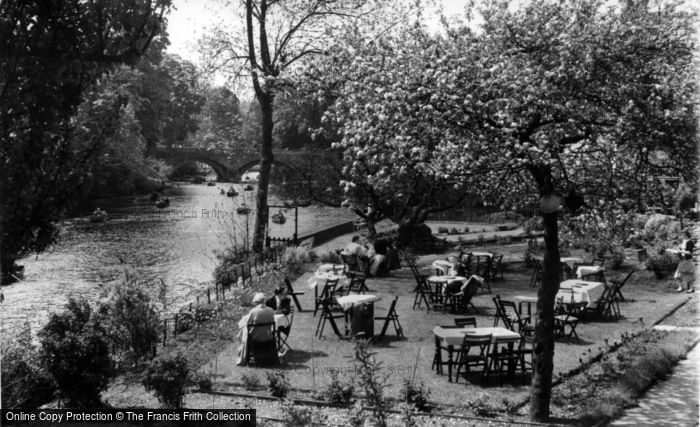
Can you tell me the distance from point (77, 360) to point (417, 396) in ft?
15.6

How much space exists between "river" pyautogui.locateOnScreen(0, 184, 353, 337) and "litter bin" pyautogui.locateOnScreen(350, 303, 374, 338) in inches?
208

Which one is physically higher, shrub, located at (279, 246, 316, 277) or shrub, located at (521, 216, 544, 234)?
shrub, located at (521, 216, 544, 234)

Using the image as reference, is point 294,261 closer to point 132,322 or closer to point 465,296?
point 465,296

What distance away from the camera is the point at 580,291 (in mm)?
15273

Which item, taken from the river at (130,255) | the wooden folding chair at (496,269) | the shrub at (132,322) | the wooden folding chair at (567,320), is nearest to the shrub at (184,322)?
the river at (130,255)

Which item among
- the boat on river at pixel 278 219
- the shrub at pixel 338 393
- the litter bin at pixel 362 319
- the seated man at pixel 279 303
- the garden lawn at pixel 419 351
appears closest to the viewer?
the shrub at pixel 338 393

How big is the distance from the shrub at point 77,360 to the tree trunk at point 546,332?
5.97 metres

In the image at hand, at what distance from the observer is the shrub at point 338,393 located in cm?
987

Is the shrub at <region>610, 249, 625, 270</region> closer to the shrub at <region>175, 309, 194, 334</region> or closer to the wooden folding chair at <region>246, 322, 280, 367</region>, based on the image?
the shrub at <region>175, 309, 194, 334</region>

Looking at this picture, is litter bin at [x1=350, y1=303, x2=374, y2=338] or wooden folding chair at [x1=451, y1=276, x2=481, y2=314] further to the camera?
wooden folding chair at [x1=451, y1=276, x2=481, y2=314]

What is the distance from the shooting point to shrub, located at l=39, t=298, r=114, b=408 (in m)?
9.37

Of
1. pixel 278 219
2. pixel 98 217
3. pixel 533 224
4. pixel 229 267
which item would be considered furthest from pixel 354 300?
pixel 98 217

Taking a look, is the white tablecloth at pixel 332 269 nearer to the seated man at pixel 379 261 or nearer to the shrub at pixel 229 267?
the seated man at pixel 379 261

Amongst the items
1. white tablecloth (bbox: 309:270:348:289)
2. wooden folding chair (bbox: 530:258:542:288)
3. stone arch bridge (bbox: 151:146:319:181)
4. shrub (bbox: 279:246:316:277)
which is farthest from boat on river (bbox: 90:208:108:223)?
stone arch bridge (bbox: 151:146:319:181)
